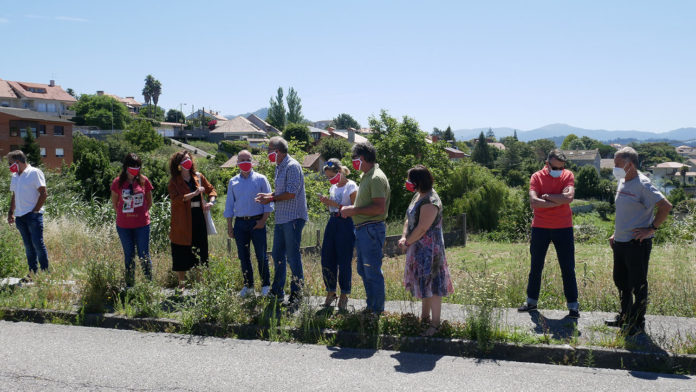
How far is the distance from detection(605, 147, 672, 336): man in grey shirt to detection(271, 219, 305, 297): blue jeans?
361 cm

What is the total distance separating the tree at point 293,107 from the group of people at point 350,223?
106m

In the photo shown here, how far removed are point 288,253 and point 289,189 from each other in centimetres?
81

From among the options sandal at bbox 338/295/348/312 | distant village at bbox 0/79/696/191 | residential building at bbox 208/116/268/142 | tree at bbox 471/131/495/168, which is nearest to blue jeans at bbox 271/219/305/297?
sandal at bbox 338/295/348/312

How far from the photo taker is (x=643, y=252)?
17.6 ft

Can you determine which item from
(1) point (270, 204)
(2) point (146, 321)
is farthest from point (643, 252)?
(2) point (146, 321)

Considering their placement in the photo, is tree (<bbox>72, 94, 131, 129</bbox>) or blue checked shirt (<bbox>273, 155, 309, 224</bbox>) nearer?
blue checked shirt (<bbox>273, 155, 309, 224</bbox>)

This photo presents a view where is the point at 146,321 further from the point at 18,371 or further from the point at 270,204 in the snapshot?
the point at 270,204

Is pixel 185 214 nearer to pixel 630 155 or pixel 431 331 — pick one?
pixel 431 331

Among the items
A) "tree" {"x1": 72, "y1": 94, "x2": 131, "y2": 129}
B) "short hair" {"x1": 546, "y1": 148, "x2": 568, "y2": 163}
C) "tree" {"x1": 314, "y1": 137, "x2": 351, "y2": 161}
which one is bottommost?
"short hair" {"x1": 546, "y1": 148, "x2": 568, "y2": 163}

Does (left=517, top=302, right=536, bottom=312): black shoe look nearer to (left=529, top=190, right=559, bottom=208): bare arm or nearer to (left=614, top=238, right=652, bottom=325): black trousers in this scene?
(left=614, top=238, right=652, bottom=325): black trousers

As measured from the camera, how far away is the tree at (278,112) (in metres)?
111

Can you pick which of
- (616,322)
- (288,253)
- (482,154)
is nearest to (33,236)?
(288,253)

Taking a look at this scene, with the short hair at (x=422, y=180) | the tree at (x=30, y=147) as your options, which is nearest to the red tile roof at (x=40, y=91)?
the tree at (x=30, y=147)

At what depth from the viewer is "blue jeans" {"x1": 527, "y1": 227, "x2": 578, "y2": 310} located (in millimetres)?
6012
